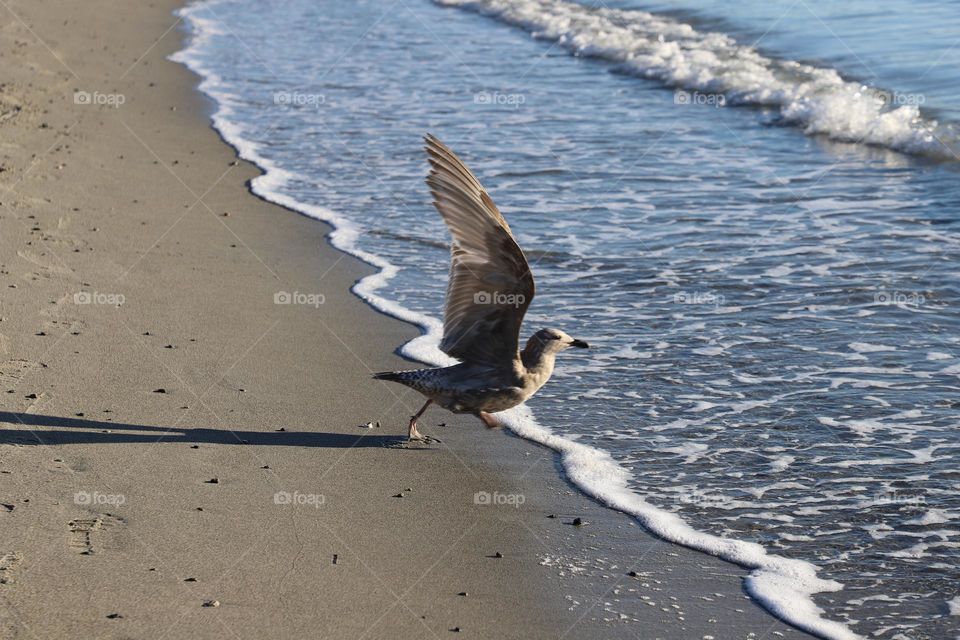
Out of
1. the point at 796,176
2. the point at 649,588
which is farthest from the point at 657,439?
the point at 796,176

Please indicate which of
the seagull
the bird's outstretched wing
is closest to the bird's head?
the seagull

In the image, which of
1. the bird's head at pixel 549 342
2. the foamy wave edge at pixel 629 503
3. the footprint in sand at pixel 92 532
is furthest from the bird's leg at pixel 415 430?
the footprint in sand at pixel 92 532

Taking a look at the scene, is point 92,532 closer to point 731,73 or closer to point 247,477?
point 247,477

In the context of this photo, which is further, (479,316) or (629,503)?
(479,316)

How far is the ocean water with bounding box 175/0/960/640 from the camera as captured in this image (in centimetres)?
553

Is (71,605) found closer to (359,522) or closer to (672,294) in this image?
(359,522)

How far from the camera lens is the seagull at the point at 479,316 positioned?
19.9 ft

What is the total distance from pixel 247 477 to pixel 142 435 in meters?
0.72

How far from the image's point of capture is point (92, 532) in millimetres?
5008

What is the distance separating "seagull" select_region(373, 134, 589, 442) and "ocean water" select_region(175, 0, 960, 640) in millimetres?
441

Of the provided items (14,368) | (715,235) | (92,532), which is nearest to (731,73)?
(715,235)

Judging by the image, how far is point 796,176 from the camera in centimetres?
1175

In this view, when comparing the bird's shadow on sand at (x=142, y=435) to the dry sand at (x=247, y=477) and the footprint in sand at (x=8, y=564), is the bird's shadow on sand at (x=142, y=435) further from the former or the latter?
the footprint in sand at (x=8, y=564)

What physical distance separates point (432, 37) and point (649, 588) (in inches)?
667
